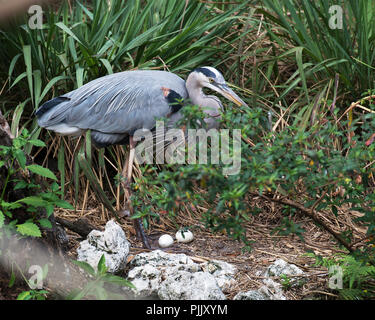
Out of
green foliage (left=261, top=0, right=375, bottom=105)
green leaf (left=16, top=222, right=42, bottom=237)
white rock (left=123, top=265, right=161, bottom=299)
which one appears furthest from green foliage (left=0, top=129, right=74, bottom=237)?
green foliage (left=261, top=0, right=375, bottom=105)

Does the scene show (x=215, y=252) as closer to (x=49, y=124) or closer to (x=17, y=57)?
(x=49, y=124)

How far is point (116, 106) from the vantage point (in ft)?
11.3

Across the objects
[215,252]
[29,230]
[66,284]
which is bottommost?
[215,252]

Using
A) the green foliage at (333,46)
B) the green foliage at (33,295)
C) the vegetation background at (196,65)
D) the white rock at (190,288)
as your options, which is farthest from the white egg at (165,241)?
the green foliage at (333,46)

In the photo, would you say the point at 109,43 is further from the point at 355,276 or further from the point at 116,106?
the point at 355,276

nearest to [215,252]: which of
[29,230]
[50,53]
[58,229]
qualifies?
[58,229]

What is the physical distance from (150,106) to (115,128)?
0.26m

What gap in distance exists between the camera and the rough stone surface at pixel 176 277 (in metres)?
2.37

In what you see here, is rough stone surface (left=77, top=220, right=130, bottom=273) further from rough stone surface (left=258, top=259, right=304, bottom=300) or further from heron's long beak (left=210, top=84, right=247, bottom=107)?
heron's long beak (left=210, top=84, right=247, bottom=107)

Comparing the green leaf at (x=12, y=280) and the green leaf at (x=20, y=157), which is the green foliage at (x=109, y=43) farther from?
the green leaf at (x=12, y=280)

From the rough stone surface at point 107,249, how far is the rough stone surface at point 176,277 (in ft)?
0.29

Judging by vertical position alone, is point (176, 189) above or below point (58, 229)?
above

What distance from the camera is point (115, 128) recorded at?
341cm

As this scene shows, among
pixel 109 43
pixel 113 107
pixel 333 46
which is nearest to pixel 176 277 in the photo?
pixel 113 107
